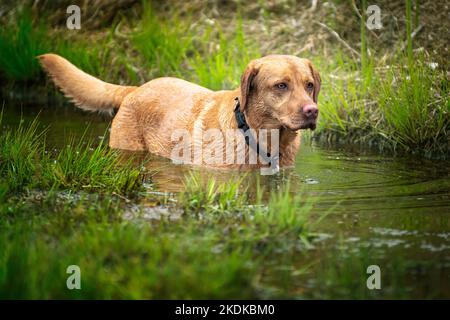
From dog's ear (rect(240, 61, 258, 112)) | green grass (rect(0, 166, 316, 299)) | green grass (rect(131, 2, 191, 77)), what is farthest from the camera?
green grass (rect(131, 2, 191, 77))

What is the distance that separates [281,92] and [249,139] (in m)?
0.59

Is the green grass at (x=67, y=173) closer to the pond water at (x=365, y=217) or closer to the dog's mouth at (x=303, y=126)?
the pond water at (x=365, y=217)

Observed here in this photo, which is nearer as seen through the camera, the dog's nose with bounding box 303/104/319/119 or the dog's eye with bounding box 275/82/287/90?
the dog's nose with bounding box 303/104/319/119

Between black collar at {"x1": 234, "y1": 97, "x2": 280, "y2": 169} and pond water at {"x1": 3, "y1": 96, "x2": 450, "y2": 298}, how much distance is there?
17 centimetres

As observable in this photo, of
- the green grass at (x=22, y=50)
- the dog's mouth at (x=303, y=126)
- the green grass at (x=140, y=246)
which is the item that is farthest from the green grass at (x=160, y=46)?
the green grass at (x=140, y=246)

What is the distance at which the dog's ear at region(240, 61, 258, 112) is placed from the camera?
6445 mm

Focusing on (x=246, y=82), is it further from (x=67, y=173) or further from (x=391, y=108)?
(x=391, y=108)

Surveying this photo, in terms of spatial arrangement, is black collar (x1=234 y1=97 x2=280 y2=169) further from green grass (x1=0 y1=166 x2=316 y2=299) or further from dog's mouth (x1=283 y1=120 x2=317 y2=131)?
green grass (x1=0 y1=166 x2=316 y2=299)

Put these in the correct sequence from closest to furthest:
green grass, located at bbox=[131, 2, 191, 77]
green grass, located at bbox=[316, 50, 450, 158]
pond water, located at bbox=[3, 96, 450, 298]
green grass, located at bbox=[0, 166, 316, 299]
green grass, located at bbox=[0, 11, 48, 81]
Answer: green grass, located at bbox=[0, 166, 316, 299]
pond water, located at bbox=[3, 96, 450, 298]
green grass, located at bbox=[316, 50, 450, 158]
green grass, located at bbox=[131, 2, 191, 77]
green grass, located at bbox=[0, 11, 48, 81]

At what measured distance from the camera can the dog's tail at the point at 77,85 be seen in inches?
303

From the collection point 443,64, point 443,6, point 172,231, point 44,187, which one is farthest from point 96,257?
point 443,6

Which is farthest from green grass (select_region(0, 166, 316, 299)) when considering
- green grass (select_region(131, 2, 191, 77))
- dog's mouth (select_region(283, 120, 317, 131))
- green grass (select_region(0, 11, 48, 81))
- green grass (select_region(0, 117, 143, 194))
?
green grass (select_region(0, 11, 48, 81))

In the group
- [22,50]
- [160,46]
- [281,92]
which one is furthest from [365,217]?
[22,50]

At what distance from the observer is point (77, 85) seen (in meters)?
7.77
